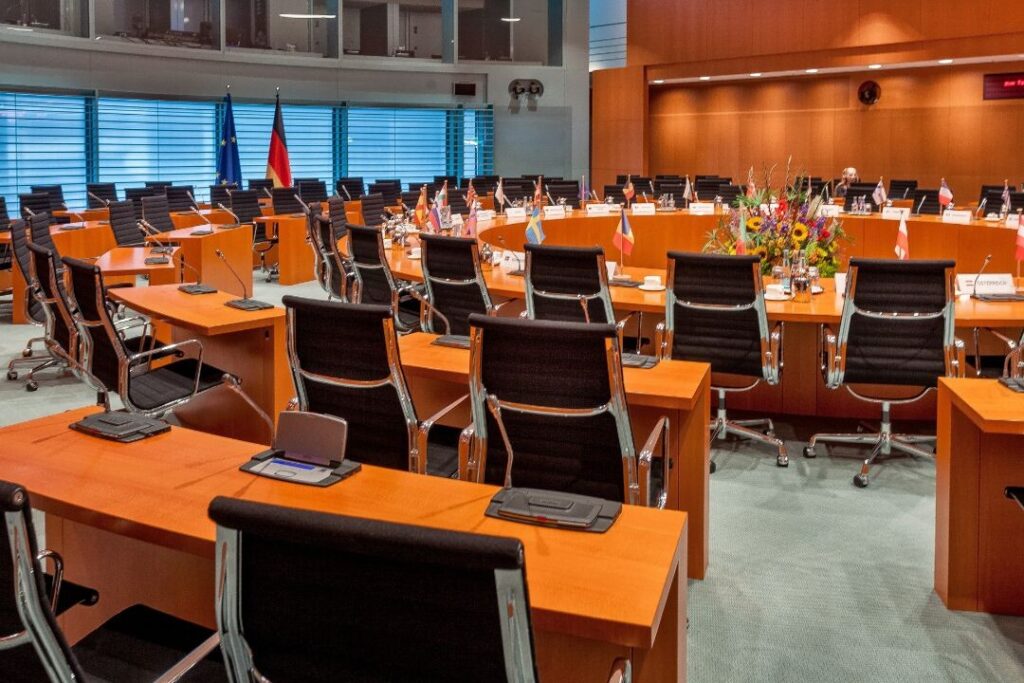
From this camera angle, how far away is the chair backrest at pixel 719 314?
4621 millimetres

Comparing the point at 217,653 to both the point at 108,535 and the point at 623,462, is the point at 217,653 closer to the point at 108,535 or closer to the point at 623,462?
the point at 108,535

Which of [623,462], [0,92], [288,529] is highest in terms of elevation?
[0,92]

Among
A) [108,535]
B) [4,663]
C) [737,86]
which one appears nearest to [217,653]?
[4,663]

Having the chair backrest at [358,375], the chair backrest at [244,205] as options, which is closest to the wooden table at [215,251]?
the chair backrest at [244,205]

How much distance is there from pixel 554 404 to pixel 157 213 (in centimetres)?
789

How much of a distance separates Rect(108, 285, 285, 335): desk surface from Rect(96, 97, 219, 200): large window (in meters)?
10.8

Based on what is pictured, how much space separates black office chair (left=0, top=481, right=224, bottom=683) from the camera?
1.47m

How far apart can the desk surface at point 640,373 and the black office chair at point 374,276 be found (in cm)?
232

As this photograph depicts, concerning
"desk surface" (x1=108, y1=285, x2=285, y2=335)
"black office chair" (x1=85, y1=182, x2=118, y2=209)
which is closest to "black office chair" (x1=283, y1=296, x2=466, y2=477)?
"desk surface" (x1=108, y1=285, x2=285, y2=335)

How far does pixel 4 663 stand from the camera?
1.67 m

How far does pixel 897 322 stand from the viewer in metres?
4.50

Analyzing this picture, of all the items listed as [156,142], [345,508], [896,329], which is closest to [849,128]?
[156,142]

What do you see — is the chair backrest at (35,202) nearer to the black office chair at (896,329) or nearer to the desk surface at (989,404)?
the black office chair at (896,329)

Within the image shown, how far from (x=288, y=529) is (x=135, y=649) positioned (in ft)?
3.27
